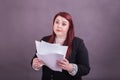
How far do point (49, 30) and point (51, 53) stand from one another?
1.13 meters

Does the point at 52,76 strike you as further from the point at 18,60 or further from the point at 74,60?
the point at 18,60

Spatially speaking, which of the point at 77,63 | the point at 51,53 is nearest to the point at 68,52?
the point at 77,63

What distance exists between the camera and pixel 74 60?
6.09ft

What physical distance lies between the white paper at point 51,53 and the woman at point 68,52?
0.06 metres

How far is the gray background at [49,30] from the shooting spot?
2.74 m

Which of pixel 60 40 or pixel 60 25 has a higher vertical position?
pixel 60 25

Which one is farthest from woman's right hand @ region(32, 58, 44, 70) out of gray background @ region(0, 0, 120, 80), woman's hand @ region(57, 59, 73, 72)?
gray background @ region(0, 0, 120, 80)

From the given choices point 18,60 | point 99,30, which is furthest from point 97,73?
point 18,60

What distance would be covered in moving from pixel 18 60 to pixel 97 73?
84 centimetres

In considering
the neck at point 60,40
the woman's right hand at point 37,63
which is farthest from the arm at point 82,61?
the woman's right hand at point 37,63

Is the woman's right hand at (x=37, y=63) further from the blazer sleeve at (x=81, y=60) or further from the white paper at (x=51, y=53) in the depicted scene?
the blazer sleeve at (x=81, y=60)

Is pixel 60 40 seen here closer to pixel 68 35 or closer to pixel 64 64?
pixel 68 35

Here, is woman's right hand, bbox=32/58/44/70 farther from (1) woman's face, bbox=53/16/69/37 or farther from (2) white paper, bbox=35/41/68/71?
(1) woman's face, bbox=53/16/69/37

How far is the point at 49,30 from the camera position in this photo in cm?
278
